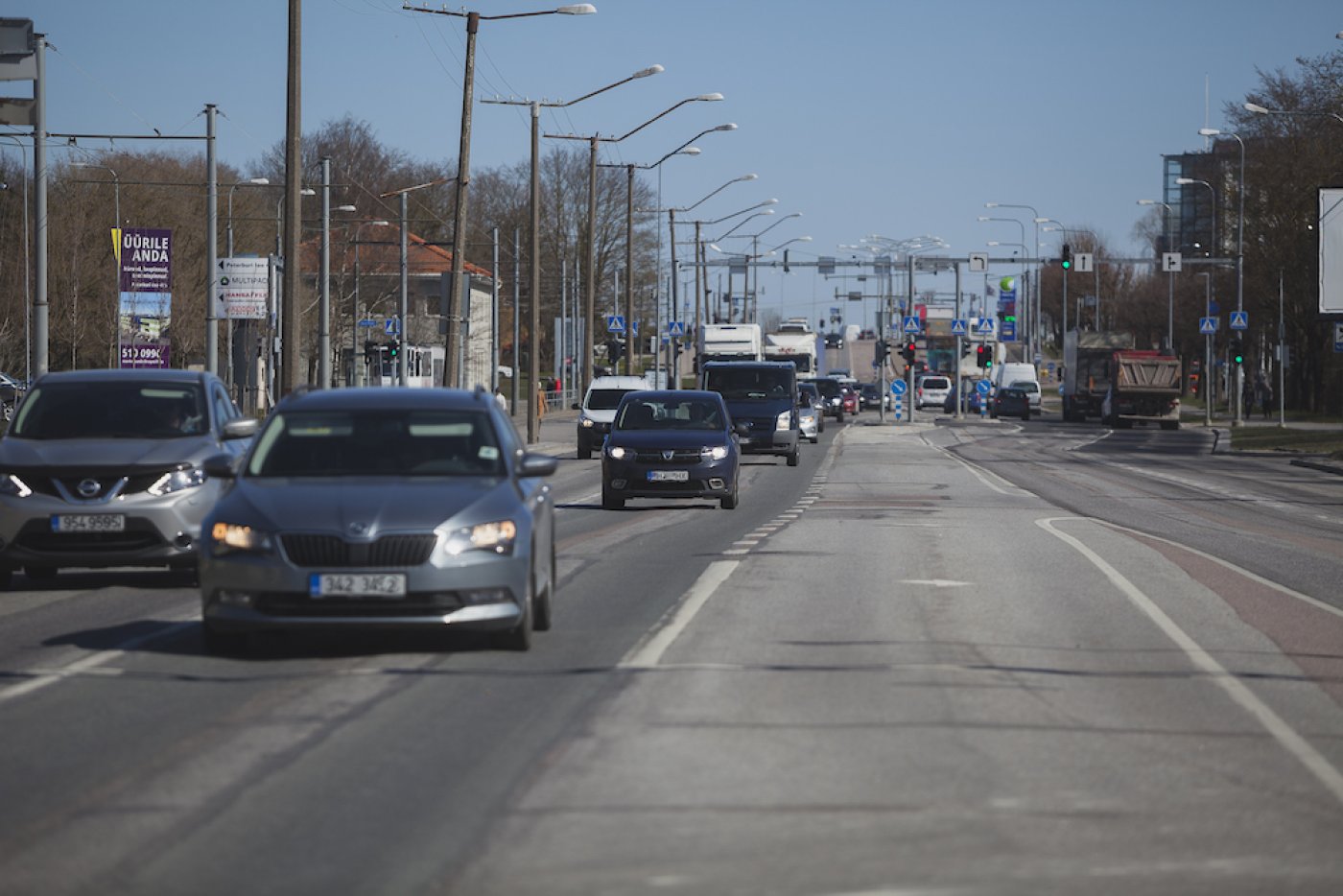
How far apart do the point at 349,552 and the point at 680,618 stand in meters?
3.05

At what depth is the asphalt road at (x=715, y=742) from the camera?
6.32 metres

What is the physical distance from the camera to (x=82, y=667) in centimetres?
1082

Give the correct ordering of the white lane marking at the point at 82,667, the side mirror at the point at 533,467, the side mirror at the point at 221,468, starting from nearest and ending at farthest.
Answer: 1. the white lane marking at the point at 82,667
2. the side mirror at the point at 533,467
3. the side mirror at the point at 221,468

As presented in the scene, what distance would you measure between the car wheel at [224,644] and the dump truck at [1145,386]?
214 feet

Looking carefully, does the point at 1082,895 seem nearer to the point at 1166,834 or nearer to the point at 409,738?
the point at 1166,834

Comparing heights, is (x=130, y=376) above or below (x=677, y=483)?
above

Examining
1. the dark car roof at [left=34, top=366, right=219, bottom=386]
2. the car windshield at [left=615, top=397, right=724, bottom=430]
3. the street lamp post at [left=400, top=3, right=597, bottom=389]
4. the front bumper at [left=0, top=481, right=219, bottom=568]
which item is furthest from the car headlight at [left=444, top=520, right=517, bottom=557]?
the street lamp post at [left=400, top=3, right=597, bottom=389]

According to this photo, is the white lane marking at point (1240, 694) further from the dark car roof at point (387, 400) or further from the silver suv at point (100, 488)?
the silver suv at point (100, 488)

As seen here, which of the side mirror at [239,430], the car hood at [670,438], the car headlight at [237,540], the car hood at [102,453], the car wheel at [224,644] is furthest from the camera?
the car hood at [670,438]

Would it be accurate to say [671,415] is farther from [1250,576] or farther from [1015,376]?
[1015,376]

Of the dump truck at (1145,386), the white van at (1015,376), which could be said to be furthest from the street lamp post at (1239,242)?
the white van at (1015,376)

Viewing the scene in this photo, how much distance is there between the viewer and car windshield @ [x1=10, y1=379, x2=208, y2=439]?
1603 centimetres

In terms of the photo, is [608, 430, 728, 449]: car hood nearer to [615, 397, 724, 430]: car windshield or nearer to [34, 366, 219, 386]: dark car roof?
[615, 397, 724, 430]: car windshield

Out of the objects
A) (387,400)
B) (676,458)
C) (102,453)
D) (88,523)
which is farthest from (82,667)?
(676,458)
